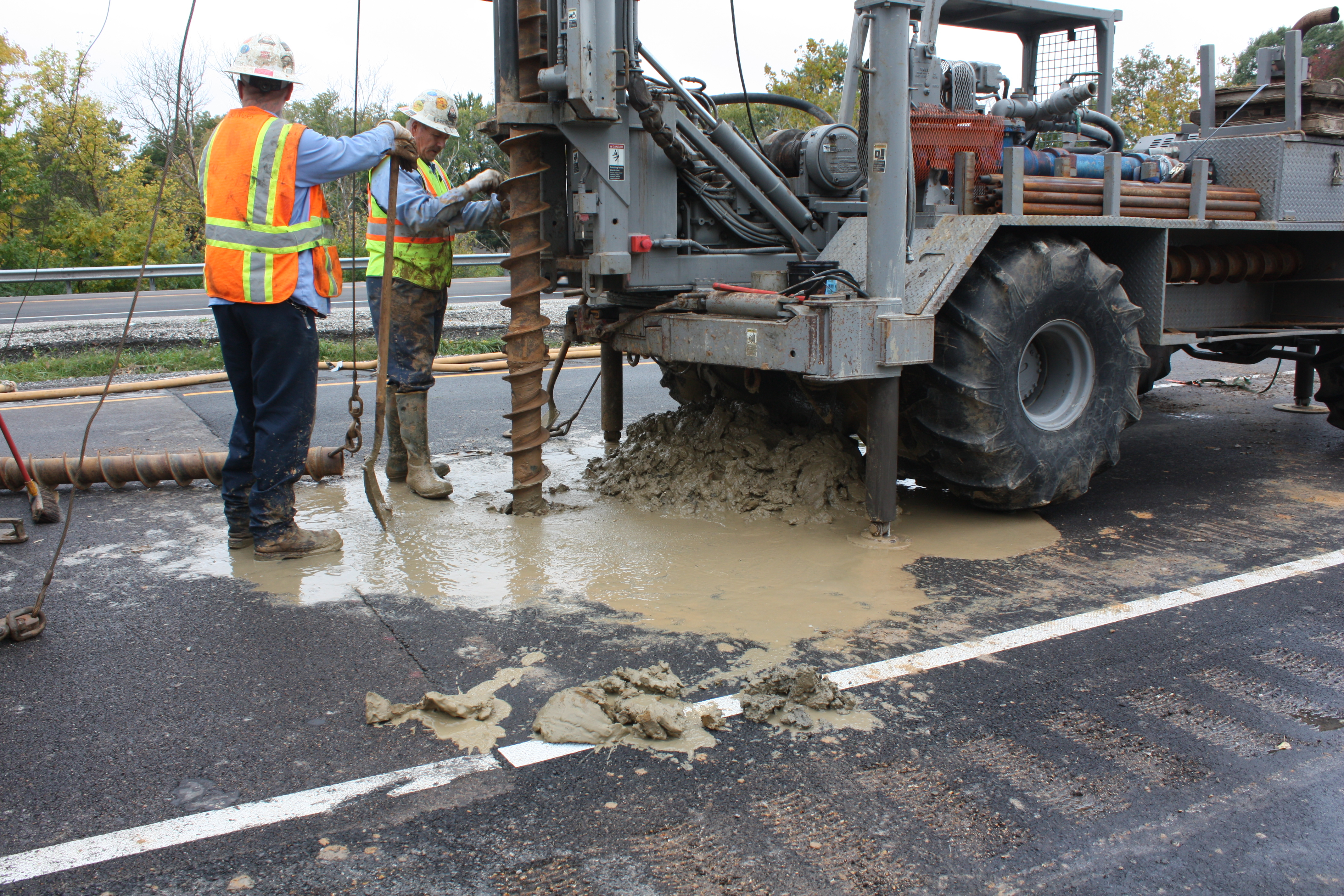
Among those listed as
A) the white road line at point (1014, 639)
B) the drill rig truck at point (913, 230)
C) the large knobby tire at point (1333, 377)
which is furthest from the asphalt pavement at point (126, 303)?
the white road line at point (1014, 639)

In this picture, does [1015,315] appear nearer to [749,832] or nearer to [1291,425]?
[749,832]

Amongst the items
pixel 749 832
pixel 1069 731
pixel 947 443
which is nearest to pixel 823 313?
pixel 947 443

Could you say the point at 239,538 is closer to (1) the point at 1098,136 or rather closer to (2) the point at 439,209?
(2) the point at 439,209

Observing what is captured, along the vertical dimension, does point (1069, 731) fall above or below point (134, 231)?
below

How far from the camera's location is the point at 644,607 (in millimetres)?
3779

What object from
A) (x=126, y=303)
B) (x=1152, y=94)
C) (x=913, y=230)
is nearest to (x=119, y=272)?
(x=126, y=303)

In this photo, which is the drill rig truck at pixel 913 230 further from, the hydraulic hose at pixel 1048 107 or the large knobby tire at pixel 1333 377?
the large knobby tire at pixel 1333 377

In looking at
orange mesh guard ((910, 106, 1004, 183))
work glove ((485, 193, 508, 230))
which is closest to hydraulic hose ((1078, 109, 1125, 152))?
orange mesh guard ((910, 106, 1004, 183))

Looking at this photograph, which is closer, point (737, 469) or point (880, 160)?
point (880, 160)

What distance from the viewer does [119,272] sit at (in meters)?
15.5

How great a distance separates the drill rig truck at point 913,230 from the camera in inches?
173

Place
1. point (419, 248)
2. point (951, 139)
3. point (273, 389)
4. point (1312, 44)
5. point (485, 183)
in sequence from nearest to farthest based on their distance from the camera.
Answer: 1. point (273, 389)
2. point (485, 183)
3. point (951, 139)
4. point (419, 248)
5. point (1312, 44)

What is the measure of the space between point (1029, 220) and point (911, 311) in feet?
2.40

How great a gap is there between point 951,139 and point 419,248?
2749mm
